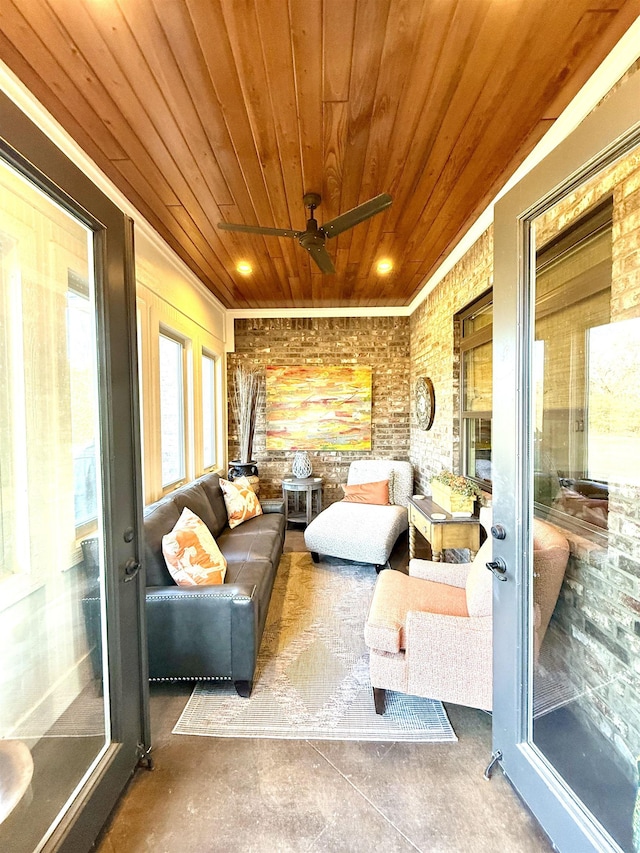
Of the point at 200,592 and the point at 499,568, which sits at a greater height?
the point at 499,568

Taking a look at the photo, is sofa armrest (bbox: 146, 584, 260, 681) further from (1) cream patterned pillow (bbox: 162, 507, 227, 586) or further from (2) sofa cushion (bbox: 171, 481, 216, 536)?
(2) sofa cushion (bbox: 171, 481, 216, 536)

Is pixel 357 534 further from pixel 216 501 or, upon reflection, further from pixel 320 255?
pixel 320 255

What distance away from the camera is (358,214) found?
1.95 meters

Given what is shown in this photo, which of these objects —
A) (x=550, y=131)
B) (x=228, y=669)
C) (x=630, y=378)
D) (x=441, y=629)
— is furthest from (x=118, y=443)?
(x=550, y=131)

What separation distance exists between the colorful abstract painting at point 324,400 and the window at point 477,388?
1658 mm

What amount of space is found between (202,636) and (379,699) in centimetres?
92

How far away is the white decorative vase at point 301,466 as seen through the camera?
14.9 feet

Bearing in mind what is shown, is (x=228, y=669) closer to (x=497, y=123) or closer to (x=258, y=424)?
(x=497, y=123)

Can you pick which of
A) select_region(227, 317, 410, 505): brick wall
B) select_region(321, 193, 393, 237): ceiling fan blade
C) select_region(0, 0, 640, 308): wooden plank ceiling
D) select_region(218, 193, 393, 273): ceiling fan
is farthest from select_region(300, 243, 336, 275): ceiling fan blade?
select_region(227, 317, 410, 505): brick wall

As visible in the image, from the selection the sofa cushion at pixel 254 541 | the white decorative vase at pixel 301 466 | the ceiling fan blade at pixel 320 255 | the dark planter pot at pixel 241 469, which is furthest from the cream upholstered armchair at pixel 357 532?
the ceiling fan blade at pixel 320 255

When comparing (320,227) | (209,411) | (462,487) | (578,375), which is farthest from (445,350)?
(209,411)

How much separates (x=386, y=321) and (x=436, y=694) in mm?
4130

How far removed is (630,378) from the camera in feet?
4.19

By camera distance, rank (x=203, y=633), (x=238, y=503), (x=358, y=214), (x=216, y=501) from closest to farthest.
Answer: (x=203, y=633) < (x=358, y=214) < (x=216, y=501) < (x=238, y=503)
